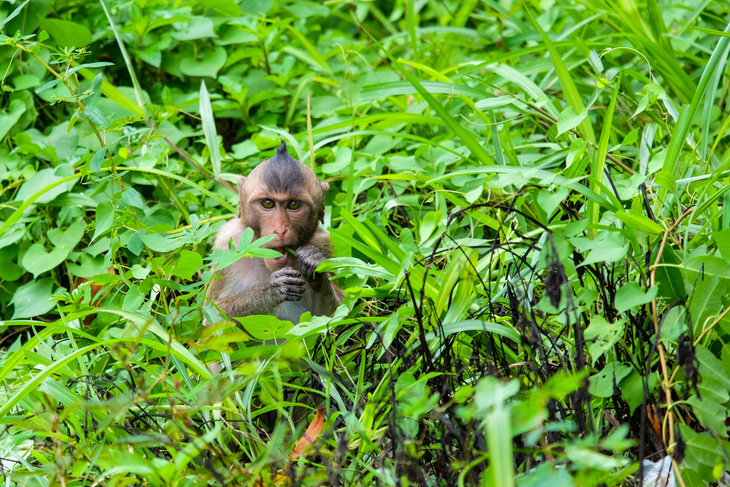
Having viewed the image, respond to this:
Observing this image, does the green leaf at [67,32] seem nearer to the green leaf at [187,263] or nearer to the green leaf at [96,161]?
the green leaf at [96,161]

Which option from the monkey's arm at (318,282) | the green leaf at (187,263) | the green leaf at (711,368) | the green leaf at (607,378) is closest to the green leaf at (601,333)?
the green leaf at (607,378)

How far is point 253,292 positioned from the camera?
12.1 feet

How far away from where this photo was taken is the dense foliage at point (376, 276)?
8.03 ft

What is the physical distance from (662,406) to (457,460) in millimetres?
696

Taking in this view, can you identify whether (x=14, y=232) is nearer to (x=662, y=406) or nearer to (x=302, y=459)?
(x=302, y=459)

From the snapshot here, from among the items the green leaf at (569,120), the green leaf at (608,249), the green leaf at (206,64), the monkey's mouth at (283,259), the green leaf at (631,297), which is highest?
the green leaf at (569,120)

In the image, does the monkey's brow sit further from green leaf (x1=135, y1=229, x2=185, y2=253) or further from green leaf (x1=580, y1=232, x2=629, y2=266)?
green leaf (x1=580, y1=232, x2=629, y2=266)

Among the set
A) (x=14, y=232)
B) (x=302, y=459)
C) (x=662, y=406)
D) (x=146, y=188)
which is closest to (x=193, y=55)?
(x=146, y=188)

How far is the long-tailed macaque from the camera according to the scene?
11.9 feet

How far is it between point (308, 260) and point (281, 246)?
0.17 meters

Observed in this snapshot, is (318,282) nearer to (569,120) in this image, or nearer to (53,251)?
(569,120)

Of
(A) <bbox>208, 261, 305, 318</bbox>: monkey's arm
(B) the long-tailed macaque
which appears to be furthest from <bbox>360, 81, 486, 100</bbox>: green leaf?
(A) <bbox>208, 261, 305, 318</bbox>: monkey's arm

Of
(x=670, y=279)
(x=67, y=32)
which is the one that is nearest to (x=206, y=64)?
(x=67, y=32)

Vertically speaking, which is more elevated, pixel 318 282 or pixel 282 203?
pixel 282 203
